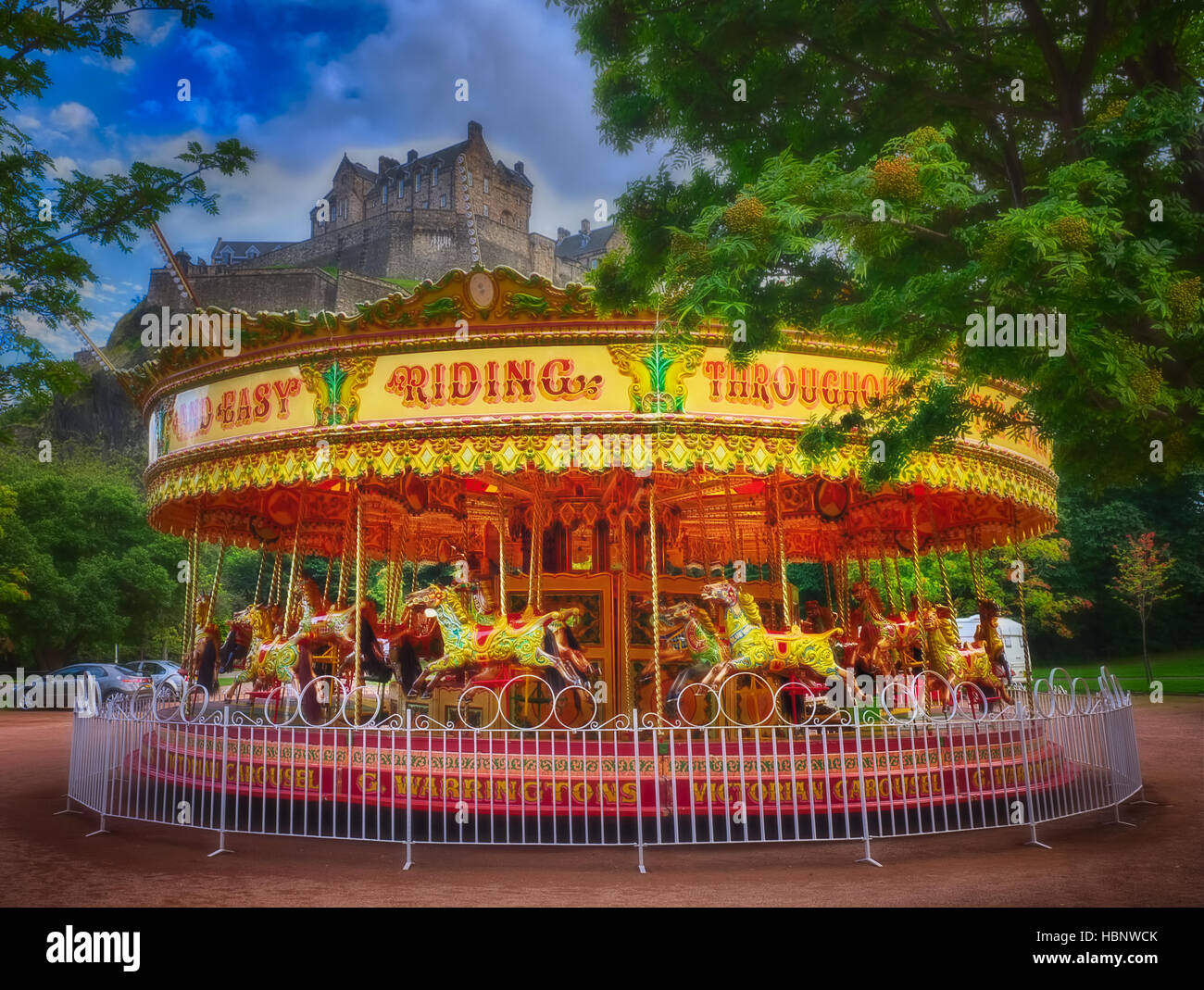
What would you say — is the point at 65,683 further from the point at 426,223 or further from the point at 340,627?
the point at 426,223

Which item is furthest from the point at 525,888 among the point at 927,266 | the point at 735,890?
the point at 927,266

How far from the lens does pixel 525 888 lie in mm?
6414

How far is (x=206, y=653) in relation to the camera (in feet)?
41.7

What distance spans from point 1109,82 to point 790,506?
7078 mm

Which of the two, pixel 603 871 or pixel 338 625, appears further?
pixel 338 625

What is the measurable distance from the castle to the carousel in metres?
47.8

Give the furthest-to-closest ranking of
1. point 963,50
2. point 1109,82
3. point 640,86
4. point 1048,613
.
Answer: point 1048,613 < point 640,86 < point 1109,82 < point 963,50

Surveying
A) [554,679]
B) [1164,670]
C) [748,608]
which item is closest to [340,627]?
[554,679]

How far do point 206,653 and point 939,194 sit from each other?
11050 millimetres

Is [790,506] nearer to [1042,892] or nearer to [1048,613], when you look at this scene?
[1042,892]

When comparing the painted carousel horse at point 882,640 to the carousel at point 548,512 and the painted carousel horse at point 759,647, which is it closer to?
the carousel at point 548,512

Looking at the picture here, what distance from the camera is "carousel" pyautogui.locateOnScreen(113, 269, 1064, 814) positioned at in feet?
28.1

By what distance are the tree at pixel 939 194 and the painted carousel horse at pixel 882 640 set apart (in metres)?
4.38

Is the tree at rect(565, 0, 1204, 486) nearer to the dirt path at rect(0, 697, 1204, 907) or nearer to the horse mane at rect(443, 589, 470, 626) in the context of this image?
the dirt path at rect(0, 697, 1204, 907)
